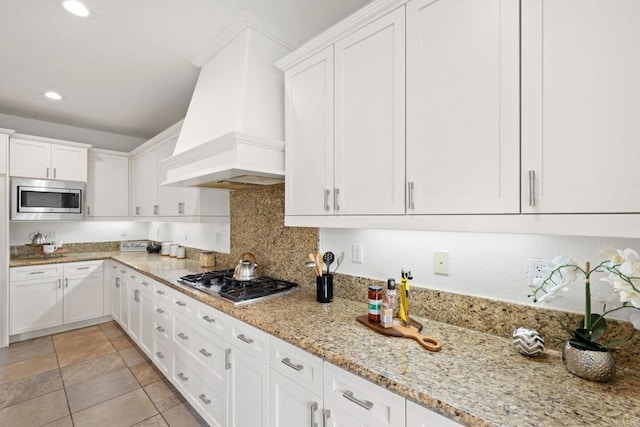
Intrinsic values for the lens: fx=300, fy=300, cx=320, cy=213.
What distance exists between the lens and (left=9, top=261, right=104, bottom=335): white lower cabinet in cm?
332

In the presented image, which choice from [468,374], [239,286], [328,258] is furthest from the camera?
[239,286]

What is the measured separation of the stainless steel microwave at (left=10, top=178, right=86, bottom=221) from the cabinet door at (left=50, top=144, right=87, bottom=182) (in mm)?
92

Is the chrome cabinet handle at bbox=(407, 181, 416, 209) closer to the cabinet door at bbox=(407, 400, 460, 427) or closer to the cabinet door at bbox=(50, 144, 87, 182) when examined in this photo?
the cabinet door at bbox=(407, 400, 460, 427)

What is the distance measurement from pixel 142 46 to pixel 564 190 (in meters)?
2.67

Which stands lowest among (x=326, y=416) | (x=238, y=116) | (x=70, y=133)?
(x=326, y=416)

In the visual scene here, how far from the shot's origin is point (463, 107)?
1.12m

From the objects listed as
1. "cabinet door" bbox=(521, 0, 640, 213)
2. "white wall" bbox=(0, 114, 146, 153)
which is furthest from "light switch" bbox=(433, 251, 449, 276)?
"white wall" bbox=(0, 114, 146, 153)

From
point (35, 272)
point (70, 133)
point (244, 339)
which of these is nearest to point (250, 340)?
point (244, 339)

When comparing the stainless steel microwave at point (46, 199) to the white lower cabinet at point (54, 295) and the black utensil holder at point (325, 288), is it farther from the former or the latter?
the black utensil holder at point (325, 288)

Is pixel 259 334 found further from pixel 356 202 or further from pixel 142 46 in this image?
pixel 142 46

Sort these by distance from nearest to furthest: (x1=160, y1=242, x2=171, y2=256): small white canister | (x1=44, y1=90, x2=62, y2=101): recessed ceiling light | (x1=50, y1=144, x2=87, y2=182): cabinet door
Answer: (x1=44, y1=90, x2=62, y2=101): recessed ceiling light < (x1=50, y1=144, x2=87, y2=182): cabinet door < (x1=160, y1=242, x2=171, y2=256): small white canister

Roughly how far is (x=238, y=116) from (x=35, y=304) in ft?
11.7

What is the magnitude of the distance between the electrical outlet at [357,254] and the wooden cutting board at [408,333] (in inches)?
16.7

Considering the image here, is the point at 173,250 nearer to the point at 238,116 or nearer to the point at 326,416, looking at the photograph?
the point at 238,116
